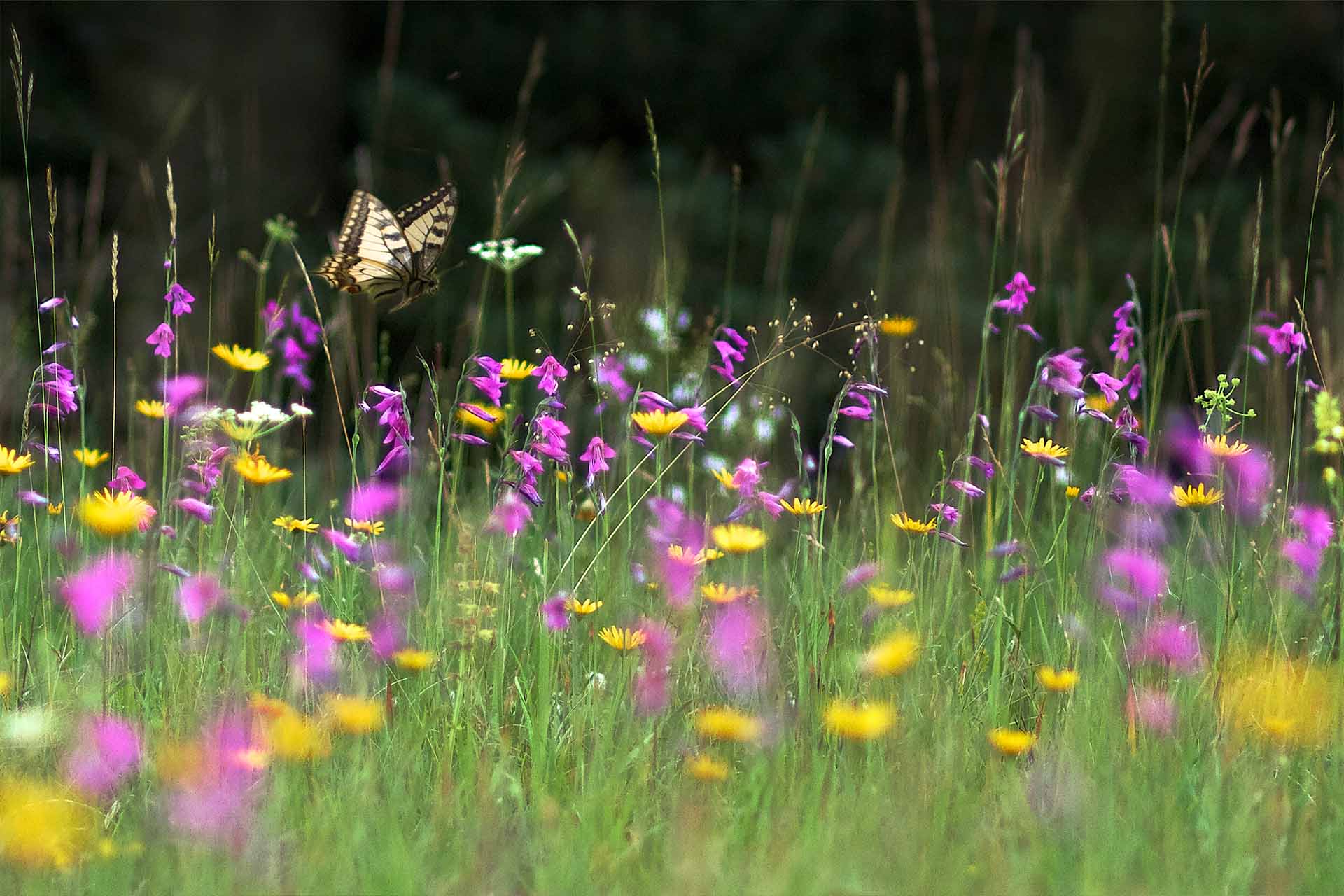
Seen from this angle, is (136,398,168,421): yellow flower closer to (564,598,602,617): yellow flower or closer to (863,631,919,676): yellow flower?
(564,598,602,617): yellow flower

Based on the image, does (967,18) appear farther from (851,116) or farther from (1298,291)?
(1298,291)

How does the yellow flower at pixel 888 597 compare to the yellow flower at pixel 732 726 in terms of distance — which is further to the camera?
the yellow flower at pixel 888 597

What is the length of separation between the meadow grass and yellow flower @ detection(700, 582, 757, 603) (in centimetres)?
3

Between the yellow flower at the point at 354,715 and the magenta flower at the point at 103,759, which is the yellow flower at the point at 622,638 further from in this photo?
the magenta flower at the point at 103,759

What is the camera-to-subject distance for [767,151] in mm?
5188

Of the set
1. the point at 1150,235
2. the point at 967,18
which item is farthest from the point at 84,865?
the point at 967,18

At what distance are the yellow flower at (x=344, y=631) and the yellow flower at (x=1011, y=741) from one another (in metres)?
0.78

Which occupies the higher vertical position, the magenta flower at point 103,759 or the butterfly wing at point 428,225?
the butterfly wing at point 428,225

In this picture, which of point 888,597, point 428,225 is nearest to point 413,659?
point 888,597

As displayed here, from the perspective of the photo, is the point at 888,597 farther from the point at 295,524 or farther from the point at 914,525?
the point at 295,524

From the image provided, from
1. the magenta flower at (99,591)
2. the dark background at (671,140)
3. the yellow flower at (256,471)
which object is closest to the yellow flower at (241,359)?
the yellow flower at (256,471)

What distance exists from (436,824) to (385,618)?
443mm

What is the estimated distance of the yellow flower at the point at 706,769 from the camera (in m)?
1.47

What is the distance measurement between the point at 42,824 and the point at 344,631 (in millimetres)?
454
